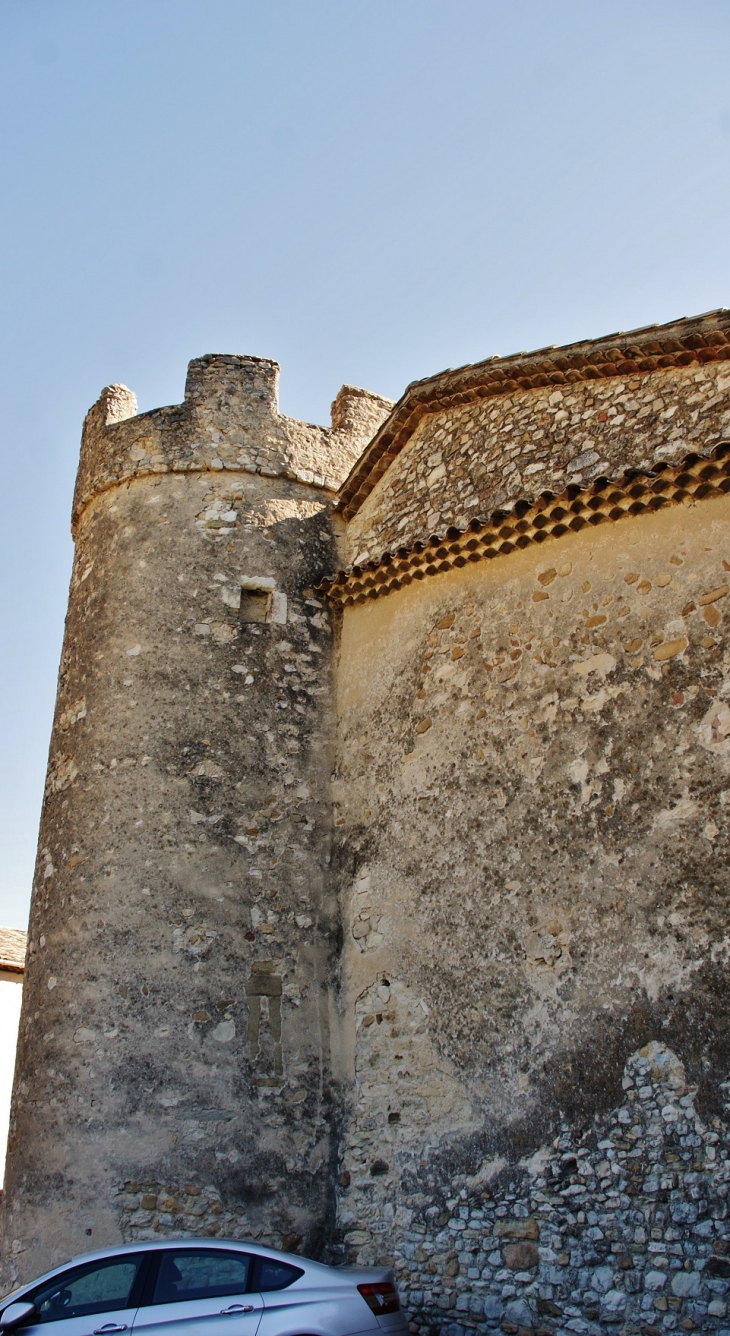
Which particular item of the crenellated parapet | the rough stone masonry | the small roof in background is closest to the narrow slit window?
the rough stone masonry

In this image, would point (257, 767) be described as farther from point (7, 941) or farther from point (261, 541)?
point (7, 941)

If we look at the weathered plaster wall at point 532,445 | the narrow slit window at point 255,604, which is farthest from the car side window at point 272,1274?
the weathered plaster wall at point 532,445

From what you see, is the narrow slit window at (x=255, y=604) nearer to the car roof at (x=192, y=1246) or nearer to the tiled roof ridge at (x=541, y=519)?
the tiled roof ridge at (x=541, y=519)

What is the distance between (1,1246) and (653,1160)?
15.2ft

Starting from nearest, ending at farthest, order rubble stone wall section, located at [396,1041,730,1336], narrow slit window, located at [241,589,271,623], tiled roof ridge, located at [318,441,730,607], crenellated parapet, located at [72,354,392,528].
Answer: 1. rubble stone wall section, located at [396,1041,730,1336]
2. tiled roof ridge, located at [318,441,730,607]
3. narrow slit window, located at [241,589,271,623]
4. crenellated parapet, located at [72,354,392,528]

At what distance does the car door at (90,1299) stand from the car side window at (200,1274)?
0.47 ft

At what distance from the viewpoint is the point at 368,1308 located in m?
5.89

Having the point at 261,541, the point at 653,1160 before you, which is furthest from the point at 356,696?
the point at 653,1160

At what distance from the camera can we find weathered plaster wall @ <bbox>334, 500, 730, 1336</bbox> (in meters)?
6.78

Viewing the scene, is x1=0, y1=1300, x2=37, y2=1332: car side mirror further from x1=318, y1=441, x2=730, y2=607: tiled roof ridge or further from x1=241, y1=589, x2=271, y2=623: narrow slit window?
x1=318, y1=441, x2=730, y2=607: tiled roof ridge

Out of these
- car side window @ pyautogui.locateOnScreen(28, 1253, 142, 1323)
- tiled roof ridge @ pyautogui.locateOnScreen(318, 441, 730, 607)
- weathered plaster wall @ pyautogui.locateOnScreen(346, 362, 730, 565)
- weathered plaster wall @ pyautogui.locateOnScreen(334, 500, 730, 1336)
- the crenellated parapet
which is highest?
the crenellated parapet

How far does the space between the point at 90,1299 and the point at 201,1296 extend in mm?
590

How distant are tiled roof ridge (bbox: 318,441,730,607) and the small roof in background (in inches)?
408

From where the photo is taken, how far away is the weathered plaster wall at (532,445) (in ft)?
25.7
